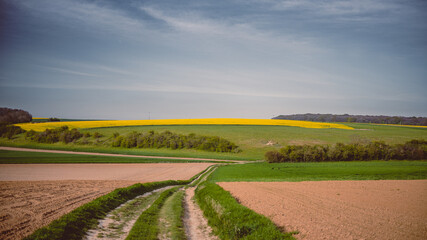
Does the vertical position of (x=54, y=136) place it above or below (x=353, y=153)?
above

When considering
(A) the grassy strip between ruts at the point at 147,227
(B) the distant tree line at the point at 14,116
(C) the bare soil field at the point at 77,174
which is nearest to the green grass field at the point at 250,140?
(C) the bare soil field at the point at 77,174

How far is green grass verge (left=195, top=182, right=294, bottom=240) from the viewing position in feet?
27.0

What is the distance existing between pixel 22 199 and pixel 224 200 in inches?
425

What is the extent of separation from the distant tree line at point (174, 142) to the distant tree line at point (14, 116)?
5612 centimetres

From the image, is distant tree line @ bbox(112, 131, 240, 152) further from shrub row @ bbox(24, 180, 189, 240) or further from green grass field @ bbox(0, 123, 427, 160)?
shrub row @ bbox(24, 180, 189, 240)

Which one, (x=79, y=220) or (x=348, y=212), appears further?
(x=348, y=212)

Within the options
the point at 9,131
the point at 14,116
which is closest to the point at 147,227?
the point at 9,131

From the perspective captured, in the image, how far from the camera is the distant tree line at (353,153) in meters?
41.1

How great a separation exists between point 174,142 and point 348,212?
158ft

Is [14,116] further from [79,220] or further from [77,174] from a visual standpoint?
[79,220]

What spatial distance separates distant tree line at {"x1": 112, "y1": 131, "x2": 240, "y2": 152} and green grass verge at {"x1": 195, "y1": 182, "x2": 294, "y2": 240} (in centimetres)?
4210

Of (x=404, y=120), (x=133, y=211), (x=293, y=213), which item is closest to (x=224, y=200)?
(x=293, y=213)

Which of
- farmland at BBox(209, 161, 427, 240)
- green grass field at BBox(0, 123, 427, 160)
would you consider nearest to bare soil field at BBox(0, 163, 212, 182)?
farmland at BBox(209, 161, 427, 240)

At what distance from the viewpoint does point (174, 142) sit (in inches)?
2233
